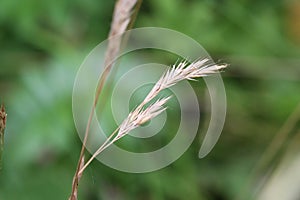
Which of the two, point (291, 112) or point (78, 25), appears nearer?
point (291, 112)

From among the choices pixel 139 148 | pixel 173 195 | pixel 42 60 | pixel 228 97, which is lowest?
pixel 173 195

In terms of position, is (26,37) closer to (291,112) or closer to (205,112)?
(205,112)

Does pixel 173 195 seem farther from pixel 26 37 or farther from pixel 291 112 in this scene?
pixel 26 37

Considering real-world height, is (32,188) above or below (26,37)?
below

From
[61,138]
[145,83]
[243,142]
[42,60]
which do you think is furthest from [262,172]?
[42,60]

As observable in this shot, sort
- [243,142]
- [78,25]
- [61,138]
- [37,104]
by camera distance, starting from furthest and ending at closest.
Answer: [78,25] < [243,142] < [37,104] < [61,138]

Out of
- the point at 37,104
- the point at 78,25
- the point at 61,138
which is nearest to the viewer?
the point at 61,138

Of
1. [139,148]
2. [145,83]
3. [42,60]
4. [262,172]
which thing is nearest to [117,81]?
[145,83]
